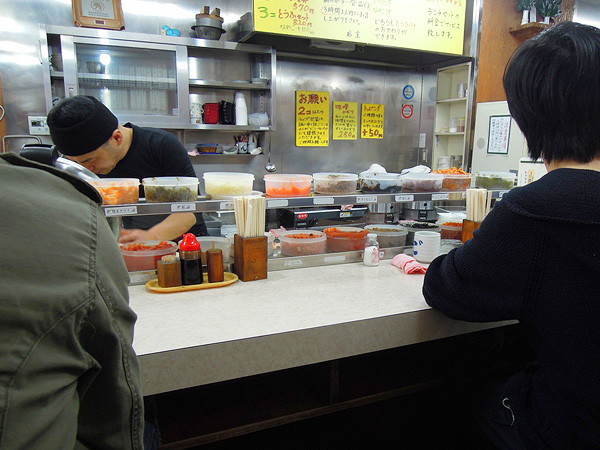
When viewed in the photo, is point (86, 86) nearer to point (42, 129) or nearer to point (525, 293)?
point (42, 129)

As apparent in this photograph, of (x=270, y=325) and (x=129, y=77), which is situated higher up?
(x=129, y=77)

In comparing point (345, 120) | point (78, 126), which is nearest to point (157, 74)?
point (78, 126)

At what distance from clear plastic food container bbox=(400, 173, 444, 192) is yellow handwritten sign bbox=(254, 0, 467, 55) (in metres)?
1.95

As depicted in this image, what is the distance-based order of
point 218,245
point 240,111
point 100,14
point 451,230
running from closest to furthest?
point 218,245 → point 451,230 → point 100,14 → point 240,111

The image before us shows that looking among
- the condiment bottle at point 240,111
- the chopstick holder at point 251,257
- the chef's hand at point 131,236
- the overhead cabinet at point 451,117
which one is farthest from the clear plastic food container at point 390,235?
the overhead cabinet at point 451,117

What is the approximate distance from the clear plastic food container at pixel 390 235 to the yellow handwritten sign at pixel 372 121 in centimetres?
273

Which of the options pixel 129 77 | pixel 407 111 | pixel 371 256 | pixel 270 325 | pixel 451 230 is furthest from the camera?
pixel 407 111

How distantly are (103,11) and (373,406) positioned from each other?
3.46 meters

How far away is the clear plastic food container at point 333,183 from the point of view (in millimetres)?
1979

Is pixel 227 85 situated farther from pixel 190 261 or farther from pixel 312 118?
pixel 190 261

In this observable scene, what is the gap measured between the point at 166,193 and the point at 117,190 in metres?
0.18

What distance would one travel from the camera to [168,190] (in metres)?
1.71

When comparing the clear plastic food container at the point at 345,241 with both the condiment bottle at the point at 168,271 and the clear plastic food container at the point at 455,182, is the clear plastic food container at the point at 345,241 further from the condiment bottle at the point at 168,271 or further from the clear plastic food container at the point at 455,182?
the condiment bottle at the point at 168,271

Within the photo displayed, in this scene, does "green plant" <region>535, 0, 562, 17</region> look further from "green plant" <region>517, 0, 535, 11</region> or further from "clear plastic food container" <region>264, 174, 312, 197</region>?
"clear plastic food container" <region>264, 174, 312, 197</region>
